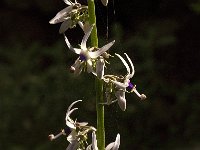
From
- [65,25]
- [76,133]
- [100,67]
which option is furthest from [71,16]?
[76,133]

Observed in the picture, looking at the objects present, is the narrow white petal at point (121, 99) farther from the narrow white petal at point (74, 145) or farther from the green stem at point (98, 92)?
the narrow white petal at point (74, 145)

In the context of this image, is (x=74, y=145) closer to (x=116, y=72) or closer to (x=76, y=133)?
(x=76, y=133)

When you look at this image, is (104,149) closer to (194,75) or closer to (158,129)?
(158,129)

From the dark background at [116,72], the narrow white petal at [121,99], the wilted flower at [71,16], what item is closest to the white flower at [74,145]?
the narrow white petal at [121,99]

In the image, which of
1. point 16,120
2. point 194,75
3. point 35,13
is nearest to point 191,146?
point 194,75

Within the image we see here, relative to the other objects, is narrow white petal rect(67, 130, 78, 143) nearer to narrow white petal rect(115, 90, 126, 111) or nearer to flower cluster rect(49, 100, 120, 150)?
flower cluster rect(49, 100, 120, 150)
